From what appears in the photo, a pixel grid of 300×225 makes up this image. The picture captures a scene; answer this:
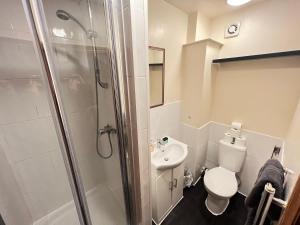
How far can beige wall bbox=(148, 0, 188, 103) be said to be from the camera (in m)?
1.30

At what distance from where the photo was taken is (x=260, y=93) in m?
1.49

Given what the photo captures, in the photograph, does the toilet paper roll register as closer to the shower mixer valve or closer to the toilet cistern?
the toilet cistern

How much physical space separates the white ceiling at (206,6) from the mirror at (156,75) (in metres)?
0.50

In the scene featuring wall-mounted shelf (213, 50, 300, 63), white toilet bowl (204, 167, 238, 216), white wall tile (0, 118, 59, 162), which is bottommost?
white toilet bowl (204, 167, 238, 216)

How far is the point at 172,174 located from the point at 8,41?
1.75 metres

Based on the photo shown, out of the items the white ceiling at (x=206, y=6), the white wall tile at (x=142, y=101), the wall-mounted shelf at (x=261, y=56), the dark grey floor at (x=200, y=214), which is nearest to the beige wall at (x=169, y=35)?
the white ceiling at (x=206, y=6)

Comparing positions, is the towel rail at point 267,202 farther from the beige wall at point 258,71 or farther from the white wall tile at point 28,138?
the white wall tile at point 28,138

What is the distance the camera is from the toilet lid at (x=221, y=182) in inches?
55.6

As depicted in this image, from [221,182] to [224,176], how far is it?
0.37ft

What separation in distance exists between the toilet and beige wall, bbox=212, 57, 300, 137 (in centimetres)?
30

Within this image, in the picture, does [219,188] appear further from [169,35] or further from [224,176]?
[169,35]

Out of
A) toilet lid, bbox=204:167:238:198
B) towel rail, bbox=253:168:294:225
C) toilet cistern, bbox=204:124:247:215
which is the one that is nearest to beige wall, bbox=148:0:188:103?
toilet cistern, bbox=204:124:247:215

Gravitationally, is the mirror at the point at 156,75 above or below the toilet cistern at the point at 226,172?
above

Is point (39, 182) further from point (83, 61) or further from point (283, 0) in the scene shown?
point (283, 0)
